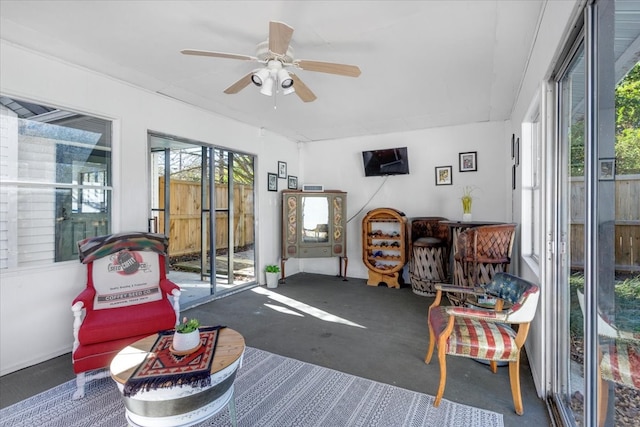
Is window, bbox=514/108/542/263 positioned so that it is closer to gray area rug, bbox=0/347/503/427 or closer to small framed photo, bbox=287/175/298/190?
gray area rug, bbox=0/347/503/427

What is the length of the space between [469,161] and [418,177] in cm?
77

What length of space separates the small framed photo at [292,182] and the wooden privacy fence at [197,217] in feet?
3.05

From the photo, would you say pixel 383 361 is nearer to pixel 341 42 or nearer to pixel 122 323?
pixel 122 323

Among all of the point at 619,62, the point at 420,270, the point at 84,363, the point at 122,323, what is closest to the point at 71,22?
the point at 122,323

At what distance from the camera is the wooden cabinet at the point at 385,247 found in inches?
181

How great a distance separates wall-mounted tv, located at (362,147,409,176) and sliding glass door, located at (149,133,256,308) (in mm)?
1958

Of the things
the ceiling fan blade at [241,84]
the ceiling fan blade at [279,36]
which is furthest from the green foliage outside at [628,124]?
the ceiling fan blade at [241,84]

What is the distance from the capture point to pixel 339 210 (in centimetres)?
511

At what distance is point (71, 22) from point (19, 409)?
2.58m

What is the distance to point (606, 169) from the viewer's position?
1.15 metres

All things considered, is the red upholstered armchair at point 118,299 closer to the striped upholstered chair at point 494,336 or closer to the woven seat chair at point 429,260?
the striped upholstered chair at point 494,336

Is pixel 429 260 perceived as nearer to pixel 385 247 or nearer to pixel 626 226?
pixel 385 247

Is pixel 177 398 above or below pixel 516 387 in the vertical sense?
above

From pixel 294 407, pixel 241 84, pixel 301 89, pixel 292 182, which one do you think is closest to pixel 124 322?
pixel 294 407
